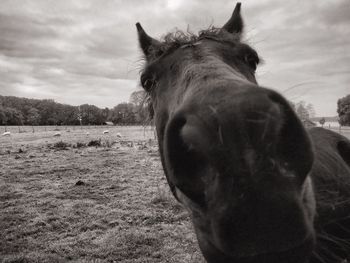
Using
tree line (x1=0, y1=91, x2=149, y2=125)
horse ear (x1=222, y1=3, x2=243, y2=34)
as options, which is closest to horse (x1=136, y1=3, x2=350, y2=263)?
horse ear (x1=222, y1=3, x2=243, y2=34)

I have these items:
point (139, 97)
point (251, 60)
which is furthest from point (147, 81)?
point (251, 60)

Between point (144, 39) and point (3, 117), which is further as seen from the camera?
point (3, 117)

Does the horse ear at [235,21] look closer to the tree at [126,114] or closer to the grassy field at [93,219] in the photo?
the tree at [126,114]

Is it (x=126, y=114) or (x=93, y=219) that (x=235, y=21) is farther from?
(x=126, y=114)

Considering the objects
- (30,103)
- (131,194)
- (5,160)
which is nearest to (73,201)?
(131,194)

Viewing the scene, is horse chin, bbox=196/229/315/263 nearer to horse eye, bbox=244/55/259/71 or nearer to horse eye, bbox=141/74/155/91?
horse eye, bbox=244/55/259/71

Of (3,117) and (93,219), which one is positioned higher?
(3,117)

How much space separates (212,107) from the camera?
1.65 metres

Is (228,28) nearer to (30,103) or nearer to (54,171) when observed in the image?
(54,171)

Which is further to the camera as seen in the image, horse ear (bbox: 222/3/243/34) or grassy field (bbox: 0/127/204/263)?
grassy field (bbox: 0/127/204/263)

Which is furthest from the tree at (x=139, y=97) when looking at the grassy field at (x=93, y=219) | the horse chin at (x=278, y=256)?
the horse chin at (x=278, y=256)

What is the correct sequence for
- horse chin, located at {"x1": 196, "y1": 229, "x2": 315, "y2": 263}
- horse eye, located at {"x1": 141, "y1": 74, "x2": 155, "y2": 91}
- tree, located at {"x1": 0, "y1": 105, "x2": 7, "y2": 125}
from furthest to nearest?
tree, located at {"x1": 0, "y1": 105, "x2": 7, "y2": 125}
horse eye, located at {"x1": 141, "y1": 74, "x2": 155, "y2": 91}
horse chin, located at {"x1": 196, "y1": 229, "x2": 315, "y2": 263}

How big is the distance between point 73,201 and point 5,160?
12219 mm

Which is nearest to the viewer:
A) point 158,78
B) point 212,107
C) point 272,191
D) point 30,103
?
point 272,191
